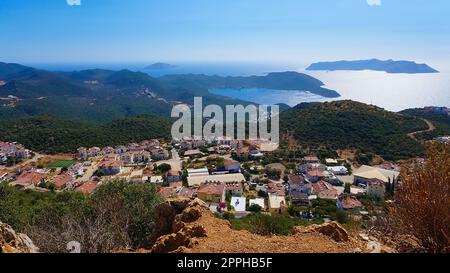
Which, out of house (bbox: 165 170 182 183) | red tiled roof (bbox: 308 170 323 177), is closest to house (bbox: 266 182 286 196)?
red tiled roof (bbox: 308 170 323 177)

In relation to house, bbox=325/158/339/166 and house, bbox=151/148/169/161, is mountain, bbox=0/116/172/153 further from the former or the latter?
house, bbox=325/158/339/166

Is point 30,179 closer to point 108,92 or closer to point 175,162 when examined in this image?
point 175,162

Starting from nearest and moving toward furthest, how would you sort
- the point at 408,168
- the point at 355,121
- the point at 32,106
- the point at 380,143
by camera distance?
the point at 408,168 < the point at 380,143 < the point at 355,121 < the point at 32,106

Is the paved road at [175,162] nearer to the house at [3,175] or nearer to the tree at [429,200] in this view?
the house at [3,175]

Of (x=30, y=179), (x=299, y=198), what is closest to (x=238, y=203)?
(x=299, y=198)

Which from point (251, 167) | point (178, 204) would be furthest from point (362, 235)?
point (251, 167)

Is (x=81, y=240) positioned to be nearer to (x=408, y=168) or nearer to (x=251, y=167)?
(x=408, y=168)
